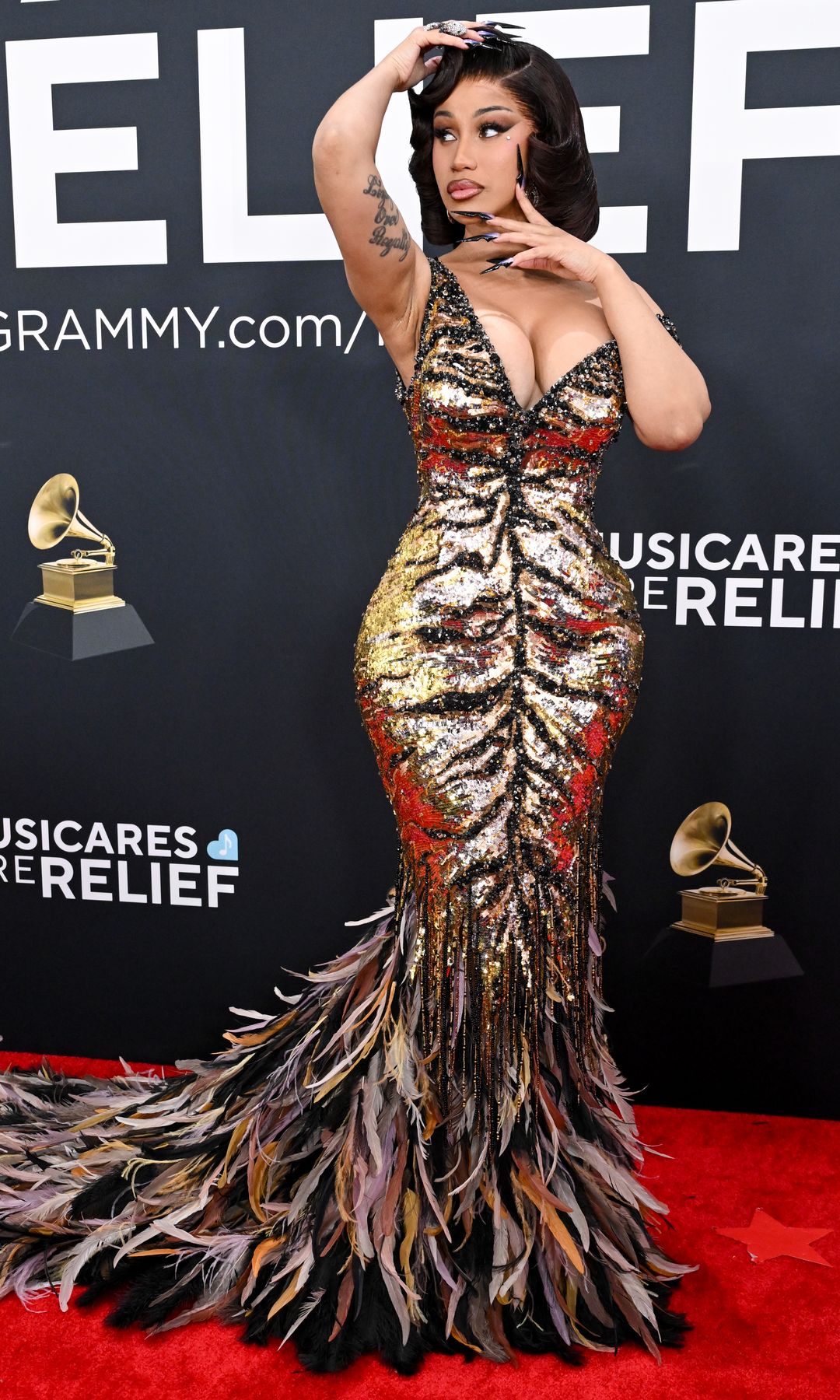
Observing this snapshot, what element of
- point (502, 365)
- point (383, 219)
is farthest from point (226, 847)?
point (383, 219)

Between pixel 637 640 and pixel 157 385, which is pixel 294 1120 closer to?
pixel 637 640

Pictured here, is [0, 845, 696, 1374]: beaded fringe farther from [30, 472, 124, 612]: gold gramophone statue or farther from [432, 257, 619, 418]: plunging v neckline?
[30, 472, 124, 612]: gold gramophone statue

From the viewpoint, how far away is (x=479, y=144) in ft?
6.06

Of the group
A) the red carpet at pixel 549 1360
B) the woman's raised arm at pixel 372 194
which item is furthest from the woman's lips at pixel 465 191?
the red carpet at pixel 549 1360

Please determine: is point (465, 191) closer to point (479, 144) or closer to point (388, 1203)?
point (479, 144)

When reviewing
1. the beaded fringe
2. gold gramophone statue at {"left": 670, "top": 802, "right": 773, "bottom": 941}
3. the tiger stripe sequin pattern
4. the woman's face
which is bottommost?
the beaded fringe

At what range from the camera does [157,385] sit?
2791mm

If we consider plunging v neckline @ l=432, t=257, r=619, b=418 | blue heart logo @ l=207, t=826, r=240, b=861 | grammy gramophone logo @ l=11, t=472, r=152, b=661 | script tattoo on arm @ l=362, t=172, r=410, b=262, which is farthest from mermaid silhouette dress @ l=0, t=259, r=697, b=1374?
grammy gramophone logo @ l=11, t=472, r=152, b=661

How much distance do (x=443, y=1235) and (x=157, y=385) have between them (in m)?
1.88

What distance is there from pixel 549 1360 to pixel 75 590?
1897mm

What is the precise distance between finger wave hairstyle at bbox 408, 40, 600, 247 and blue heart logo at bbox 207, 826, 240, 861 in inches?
61.4

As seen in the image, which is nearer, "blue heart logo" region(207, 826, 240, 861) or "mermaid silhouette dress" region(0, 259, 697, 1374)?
"mermaid silhouette dress" region(0, 259, 697, 1374)

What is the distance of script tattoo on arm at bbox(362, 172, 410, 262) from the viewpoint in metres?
1.72

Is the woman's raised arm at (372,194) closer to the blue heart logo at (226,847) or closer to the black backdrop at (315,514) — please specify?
the black backdrop at (315,514)
